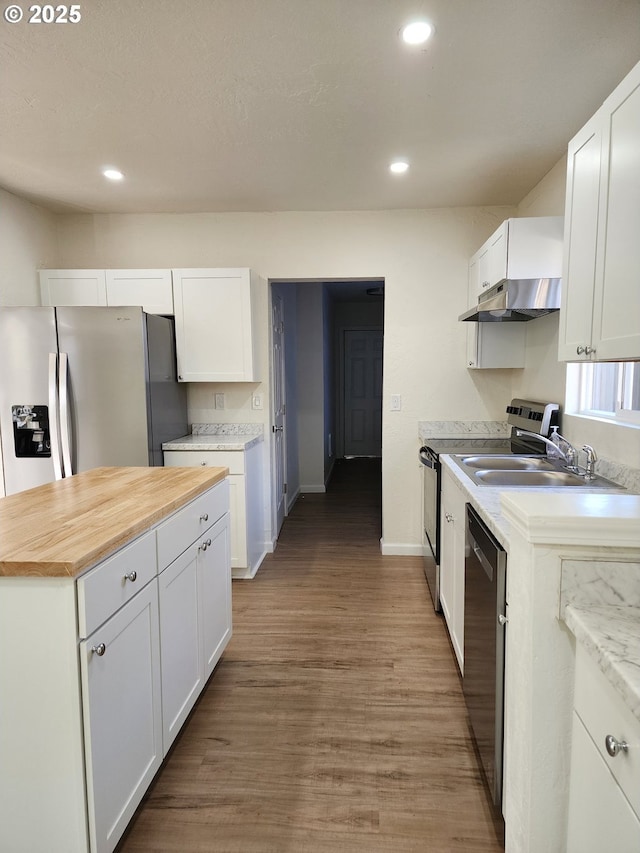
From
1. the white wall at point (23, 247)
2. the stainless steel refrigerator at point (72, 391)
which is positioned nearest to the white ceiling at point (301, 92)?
the white wall at point (23, 247)

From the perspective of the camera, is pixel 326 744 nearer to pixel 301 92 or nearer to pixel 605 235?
pixel 605 235

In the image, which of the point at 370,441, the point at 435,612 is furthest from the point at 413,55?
the point at 370,441

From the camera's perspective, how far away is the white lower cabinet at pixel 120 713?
1225 millimetres

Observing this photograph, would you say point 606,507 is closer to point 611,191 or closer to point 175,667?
point 611,191

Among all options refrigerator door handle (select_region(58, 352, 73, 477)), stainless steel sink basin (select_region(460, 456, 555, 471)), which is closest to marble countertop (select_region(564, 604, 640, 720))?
stainless steel sink basin (select_region(460, 456, 555, 471))

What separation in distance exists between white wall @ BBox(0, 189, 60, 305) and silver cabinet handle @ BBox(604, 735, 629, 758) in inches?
148

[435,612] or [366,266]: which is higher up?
[366,266]

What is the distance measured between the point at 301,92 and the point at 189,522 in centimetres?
182

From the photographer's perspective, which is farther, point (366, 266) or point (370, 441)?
point (370, 441)

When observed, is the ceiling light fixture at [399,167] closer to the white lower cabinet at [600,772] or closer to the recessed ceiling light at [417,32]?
the recessed ceiling light at [417,32]

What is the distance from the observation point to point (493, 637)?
4.96 ft

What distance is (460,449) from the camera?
302 cm

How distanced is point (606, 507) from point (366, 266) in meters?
2.96

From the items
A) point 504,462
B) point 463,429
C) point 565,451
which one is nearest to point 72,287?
point 463,429
